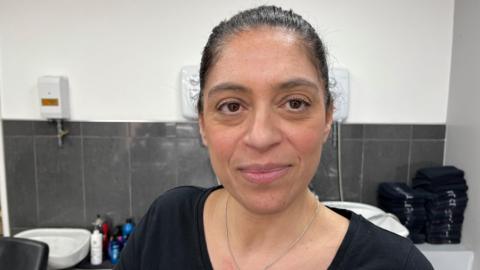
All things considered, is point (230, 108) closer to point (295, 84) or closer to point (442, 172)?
point (295, 84)

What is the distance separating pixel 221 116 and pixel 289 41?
190mm

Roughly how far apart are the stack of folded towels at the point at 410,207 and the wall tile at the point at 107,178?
151 centimetres

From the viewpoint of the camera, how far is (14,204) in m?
1.94

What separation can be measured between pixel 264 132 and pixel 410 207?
58.9 inches

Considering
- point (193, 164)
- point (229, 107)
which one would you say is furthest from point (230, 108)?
point (193, 164)

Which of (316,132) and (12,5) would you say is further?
(12,5)

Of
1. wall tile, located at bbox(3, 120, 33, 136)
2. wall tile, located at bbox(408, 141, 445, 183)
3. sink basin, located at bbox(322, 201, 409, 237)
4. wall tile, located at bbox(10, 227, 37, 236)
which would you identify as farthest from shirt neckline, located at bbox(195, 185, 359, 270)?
wall tile, located at bbox(10, 227, 37, 236)

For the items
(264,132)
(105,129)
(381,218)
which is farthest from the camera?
(105,129)

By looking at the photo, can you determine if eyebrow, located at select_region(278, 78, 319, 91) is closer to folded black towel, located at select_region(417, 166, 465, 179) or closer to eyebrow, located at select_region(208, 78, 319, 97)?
eyebrow, located at select_region(208, 78, 319, 97)

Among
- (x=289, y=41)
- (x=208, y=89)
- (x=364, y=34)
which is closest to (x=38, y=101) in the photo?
(x=208, y=89)

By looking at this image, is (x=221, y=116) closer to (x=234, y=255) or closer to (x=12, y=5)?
(x=234, y=255)

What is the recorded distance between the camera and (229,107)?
0.62 metres

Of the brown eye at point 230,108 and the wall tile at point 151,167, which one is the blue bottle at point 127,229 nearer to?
the wall tile at point 151,167

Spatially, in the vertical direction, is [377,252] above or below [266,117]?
below
